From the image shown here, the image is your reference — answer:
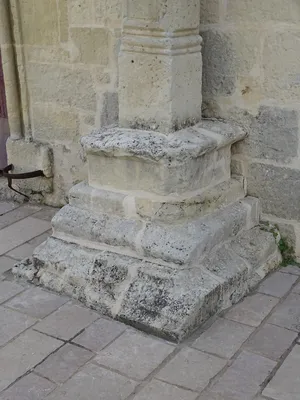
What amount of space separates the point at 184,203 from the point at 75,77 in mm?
1457

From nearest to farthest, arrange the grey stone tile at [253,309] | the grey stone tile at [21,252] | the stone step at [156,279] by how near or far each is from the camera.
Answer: the stone step at [156,279] < the grey stone tile at [253,309] < the grey stone tile at [21,252]

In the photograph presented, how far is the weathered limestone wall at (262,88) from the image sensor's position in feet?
10.4

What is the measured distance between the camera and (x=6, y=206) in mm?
4551

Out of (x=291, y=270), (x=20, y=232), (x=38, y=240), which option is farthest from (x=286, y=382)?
(x=20, y=232)

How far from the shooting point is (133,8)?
300 centimetres

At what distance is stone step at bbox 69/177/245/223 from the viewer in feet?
10.1

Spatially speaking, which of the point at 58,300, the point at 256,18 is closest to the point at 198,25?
the point at 256,18

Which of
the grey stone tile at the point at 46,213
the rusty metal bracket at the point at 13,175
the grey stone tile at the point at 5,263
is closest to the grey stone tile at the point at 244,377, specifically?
the grey stone tile at the point at 5,263

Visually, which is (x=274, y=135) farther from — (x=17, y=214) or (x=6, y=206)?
(x=6, y=206)

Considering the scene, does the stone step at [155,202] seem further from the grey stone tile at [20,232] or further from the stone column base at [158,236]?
the grey stone tile at [20,232]

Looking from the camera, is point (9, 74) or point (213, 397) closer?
point (213, 397)

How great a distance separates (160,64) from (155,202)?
702 mm

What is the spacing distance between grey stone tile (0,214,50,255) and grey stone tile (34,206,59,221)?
0.19 feet

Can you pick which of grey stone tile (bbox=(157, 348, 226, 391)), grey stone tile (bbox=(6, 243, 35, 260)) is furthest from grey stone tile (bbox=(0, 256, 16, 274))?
grey stone tile (bbox=(157, 348, 226, 391))
